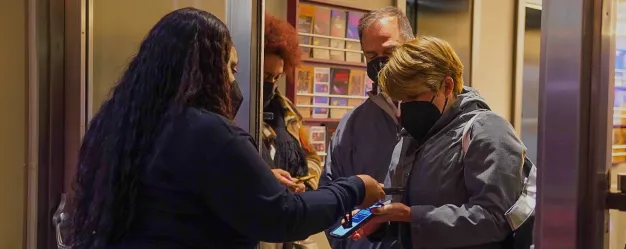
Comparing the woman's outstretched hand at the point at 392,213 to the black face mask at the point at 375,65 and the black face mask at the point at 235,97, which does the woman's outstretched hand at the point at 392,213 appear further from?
the black face mask at the point at 375,65

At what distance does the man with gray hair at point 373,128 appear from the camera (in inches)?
74.5

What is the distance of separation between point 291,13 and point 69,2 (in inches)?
39.9

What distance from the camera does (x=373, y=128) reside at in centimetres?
191

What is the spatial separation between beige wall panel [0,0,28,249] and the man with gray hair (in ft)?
3.09

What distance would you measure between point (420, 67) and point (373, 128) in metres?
0.48

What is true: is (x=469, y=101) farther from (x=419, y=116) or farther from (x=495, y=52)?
(x=495, y=52)

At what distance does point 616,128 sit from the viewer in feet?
3.66

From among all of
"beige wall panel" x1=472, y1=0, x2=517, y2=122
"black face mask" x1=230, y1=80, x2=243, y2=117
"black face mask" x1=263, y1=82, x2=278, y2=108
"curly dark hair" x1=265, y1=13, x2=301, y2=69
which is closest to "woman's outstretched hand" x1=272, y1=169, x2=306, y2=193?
"black face mask" x1=230, y1=80, x2=243, y2=117

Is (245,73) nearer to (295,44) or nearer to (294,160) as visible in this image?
(294,160)

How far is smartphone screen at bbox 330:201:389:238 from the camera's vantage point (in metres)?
1.42

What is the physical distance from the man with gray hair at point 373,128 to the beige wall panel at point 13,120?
3.09ft

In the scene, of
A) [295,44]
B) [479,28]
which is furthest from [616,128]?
[479,28]

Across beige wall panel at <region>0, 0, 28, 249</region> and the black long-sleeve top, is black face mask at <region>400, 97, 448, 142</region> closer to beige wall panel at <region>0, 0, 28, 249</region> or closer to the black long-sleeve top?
the black long-sleeve top

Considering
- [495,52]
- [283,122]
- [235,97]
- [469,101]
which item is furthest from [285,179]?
[495,52]
